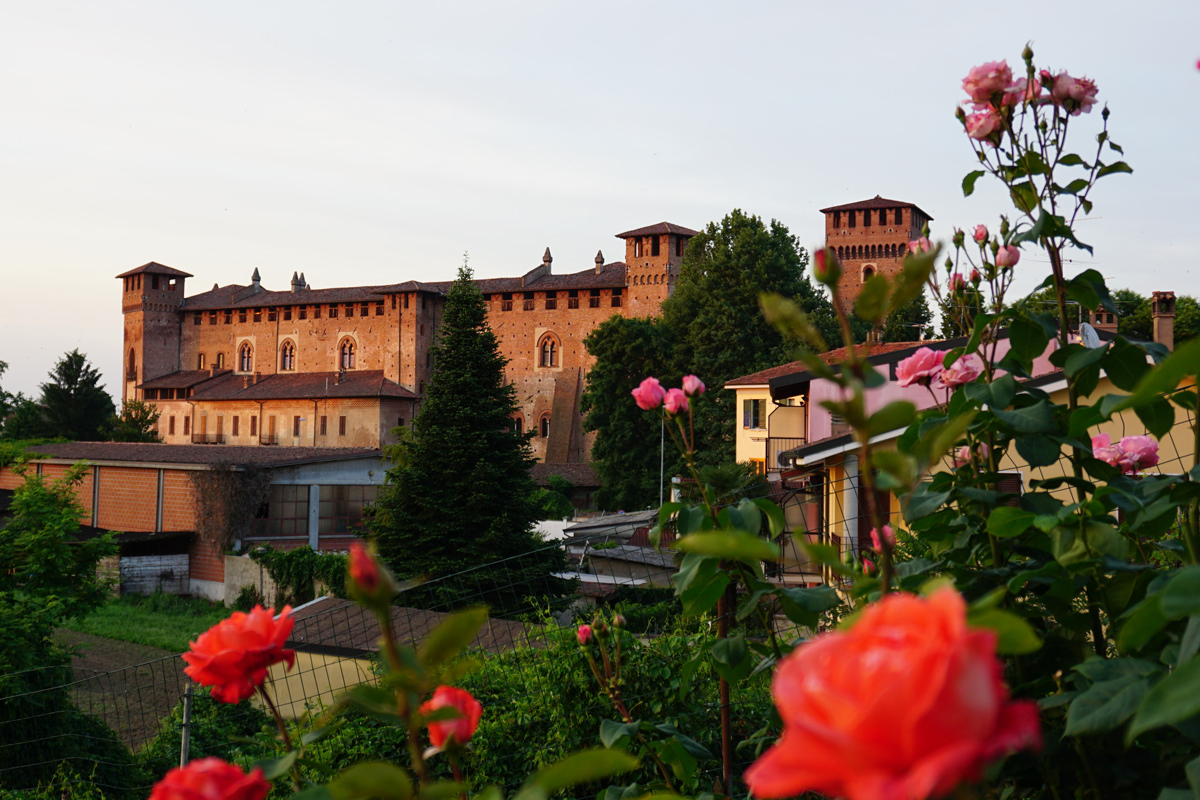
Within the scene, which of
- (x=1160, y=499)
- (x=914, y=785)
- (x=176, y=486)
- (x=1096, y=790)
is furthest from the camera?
(x=176, y=486)

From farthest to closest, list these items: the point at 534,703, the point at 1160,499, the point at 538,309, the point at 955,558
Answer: the point at 538,309 → the point at 534,703 → the point at 955,558 → the point at 1160,499

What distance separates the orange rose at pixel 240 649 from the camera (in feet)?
3.09

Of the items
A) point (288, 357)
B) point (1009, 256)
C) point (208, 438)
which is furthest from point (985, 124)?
point (288, 357)

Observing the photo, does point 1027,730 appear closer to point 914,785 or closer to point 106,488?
point 914,785

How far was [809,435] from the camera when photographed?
15.8 meters

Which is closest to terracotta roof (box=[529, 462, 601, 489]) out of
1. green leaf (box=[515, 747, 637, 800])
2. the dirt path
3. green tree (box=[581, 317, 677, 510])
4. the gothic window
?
green tree (box=[581, 317, 677, 510])

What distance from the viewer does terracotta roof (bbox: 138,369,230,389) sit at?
45.6m

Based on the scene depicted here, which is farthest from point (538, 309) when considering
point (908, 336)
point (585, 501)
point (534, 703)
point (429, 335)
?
point (534, 703)

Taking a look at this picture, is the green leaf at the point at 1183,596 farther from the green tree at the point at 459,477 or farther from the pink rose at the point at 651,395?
the green tree at the point at 459,477

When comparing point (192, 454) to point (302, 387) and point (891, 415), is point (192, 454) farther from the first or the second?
point (891, 415)

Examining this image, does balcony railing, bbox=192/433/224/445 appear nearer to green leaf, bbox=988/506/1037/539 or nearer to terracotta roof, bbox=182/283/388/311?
terracotta roof, bbox=182/283/388/311

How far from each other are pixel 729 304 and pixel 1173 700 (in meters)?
30.9

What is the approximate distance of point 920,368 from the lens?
169cm

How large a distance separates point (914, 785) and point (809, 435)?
15.8 metres
